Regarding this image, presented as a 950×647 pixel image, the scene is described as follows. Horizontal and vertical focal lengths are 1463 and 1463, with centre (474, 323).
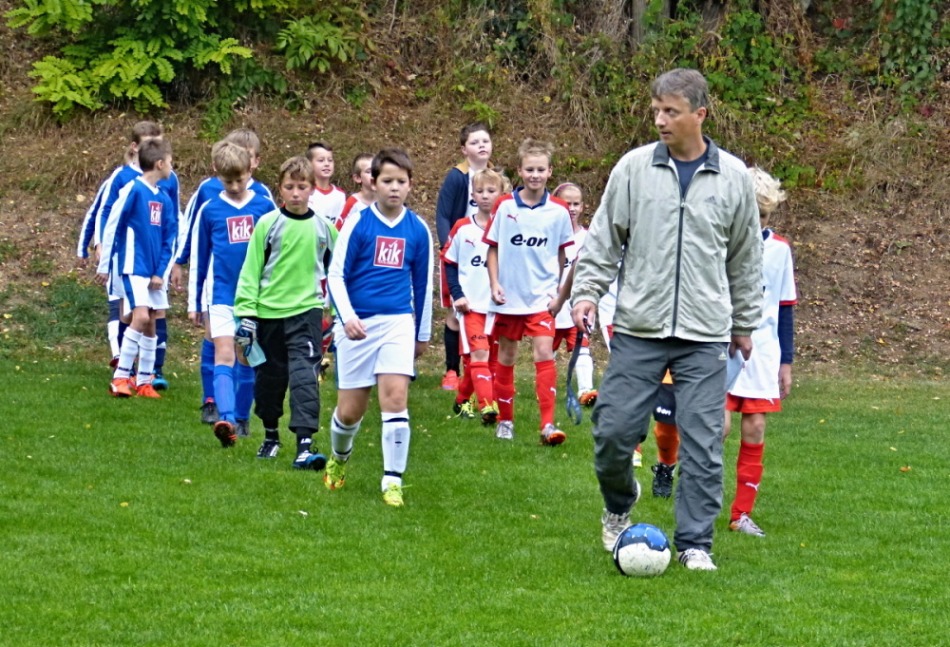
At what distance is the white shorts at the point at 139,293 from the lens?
11453mm

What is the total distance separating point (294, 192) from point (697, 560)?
11.9 feet

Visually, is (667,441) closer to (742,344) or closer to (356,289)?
(742,344)

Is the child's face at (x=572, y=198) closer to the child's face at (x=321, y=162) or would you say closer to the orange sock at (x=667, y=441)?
the child's face at (x=321, y=162)

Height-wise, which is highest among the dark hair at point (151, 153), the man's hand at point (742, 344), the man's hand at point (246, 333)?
the dark hair at point (151, 153)

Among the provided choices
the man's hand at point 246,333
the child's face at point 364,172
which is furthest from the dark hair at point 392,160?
the child's face at point 364,172

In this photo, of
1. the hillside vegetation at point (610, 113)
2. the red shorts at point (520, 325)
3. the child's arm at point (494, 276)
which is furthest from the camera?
the hillside vegetation at point (610, 113)

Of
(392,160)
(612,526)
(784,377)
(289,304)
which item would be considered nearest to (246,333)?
(289,304)

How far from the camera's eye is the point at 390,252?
8.00 meters

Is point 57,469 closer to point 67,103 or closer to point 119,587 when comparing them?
point 119,587

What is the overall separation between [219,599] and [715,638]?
197 centimetres

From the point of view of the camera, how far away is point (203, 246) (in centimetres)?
971

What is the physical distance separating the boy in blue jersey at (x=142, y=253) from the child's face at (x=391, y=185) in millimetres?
3885

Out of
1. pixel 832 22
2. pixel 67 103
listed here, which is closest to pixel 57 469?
pixel 67 103

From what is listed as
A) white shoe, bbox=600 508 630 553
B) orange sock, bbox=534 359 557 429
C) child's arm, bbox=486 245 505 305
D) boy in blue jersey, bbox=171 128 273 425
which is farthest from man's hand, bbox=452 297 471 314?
white shoe, bbox=600 508 630 553
